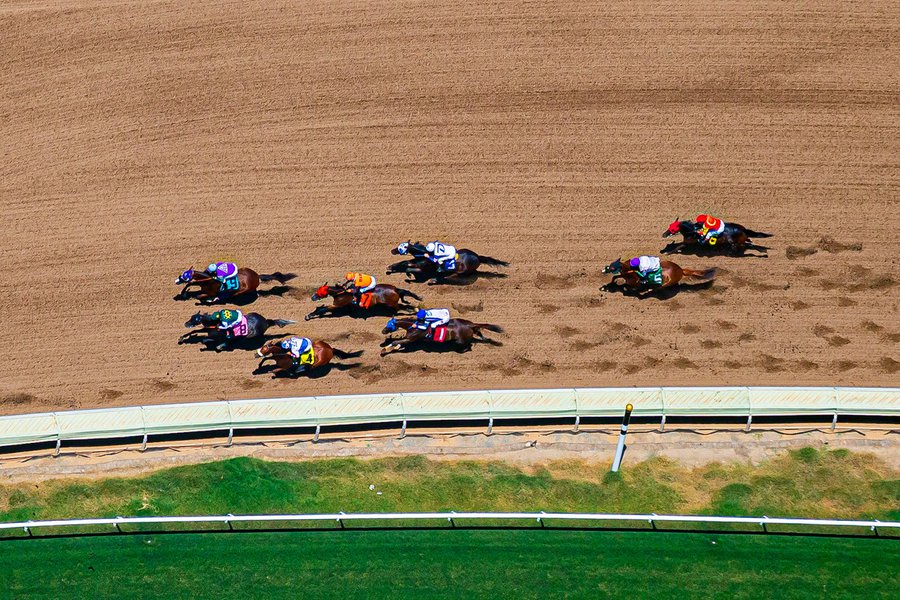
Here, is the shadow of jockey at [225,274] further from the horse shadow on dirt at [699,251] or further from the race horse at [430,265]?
the horse shadow on dirt at [699,251]

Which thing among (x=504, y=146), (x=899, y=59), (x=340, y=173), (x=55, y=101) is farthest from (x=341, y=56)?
(x=899, y=59)

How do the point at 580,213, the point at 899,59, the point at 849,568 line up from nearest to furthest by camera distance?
1. the point at 849,568
2. the point at 580,213
3. the point at 899,59

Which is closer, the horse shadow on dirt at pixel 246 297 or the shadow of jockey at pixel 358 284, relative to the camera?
the shadow of jockey at pixel 358 284

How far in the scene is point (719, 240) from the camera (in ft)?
58.5

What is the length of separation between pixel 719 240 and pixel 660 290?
157 centimetres

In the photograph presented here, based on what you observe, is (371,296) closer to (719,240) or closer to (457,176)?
(457,176)

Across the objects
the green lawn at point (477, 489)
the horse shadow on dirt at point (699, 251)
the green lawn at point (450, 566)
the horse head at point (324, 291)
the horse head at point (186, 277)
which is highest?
the horse shadow on dirt at point (699, 251)

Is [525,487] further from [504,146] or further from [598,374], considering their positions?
[504,146]

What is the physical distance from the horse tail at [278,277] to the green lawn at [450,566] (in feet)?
17.4

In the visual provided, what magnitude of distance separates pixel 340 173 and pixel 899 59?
1318 centimetres

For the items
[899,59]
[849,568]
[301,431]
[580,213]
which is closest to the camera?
[849,568]

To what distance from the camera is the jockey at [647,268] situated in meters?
17.0

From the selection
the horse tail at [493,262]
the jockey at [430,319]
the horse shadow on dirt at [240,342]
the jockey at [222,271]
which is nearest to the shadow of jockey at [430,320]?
the jockey at [430,319]

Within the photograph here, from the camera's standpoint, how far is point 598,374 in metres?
17.2
